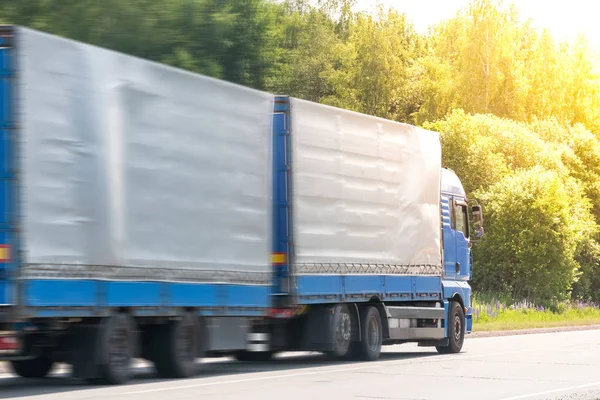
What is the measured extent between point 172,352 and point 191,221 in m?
1.82

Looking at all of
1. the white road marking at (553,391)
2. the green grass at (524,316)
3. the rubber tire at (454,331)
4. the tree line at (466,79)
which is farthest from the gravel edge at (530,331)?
the white road marking at (553,391)

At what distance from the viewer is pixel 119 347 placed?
15141mm

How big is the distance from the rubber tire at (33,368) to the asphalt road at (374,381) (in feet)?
0.50

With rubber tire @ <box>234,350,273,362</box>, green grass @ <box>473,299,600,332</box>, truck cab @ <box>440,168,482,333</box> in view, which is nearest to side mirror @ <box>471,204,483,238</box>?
truck cab @ <box>440,168,482,333</box>

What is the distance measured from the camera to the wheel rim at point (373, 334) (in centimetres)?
2108

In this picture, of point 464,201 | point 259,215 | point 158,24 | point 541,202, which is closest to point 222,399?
point 259,215

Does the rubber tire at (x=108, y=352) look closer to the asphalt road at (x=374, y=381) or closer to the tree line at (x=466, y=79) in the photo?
the asphalt road at (x=374, y=381)

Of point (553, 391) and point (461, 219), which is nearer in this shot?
point (553, 391)

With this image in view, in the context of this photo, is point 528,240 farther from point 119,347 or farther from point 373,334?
point 119,347

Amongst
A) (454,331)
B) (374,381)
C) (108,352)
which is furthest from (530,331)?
(108,352)

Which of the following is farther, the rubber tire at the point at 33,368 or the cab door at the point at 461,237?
the cab door at the point at 461,237

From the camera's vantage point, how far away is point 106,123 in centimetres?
1488

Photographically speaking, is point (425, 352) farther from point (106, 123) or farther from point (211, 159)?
point (106, 123)

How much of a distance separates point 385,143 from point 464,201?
4.70m
